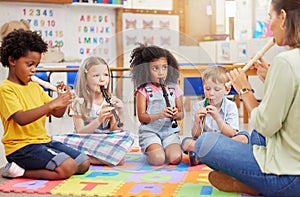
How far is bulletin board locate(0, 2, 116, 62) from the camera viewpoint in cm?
474

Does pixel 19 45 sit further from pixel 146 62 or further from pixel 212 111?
pixel 212 111

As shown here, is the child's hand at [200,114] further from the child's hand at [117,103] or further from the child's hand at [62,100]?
the child's hand at [62,100]

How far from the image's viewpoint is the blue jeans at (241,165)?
4.58 feet

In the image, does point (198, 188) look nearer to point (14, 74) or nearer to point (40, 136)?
point (40, 136)

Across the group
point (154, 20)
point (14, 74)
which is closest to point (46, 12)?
point (154, 20)

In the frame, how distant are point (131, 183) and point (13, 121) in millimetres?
475

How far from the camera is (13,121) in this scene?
1782 millimetres

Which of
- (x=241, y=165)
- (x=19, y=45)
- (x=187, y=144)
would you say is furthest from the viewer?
(x=187, y=144)

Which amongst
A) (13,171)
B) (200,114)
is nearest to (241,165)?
(200,114)

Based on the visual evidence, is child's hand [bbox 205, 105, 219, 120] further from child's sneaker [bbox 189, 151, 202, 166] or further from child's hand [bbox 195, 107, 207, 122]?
child's sneaker [bbox 189, 151, 202, 166]

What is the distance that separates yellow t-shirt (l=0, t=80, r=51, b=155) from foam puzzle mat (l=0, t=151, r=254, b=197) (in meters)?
0.14

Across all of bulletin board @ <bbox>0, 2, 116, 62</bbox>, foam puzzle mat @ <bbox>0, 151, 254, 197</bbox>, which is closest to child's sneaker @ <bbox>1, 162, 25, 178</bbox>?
foam puzzle mat @ <bbox>0, 151, 254, 197</bbox>

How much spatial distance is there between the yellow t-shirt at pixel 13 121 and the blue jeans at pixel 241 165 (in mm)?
616

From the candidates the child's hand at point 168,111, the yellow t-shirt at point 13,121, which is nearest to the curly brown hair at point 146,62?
the child's hand at point 168,111
